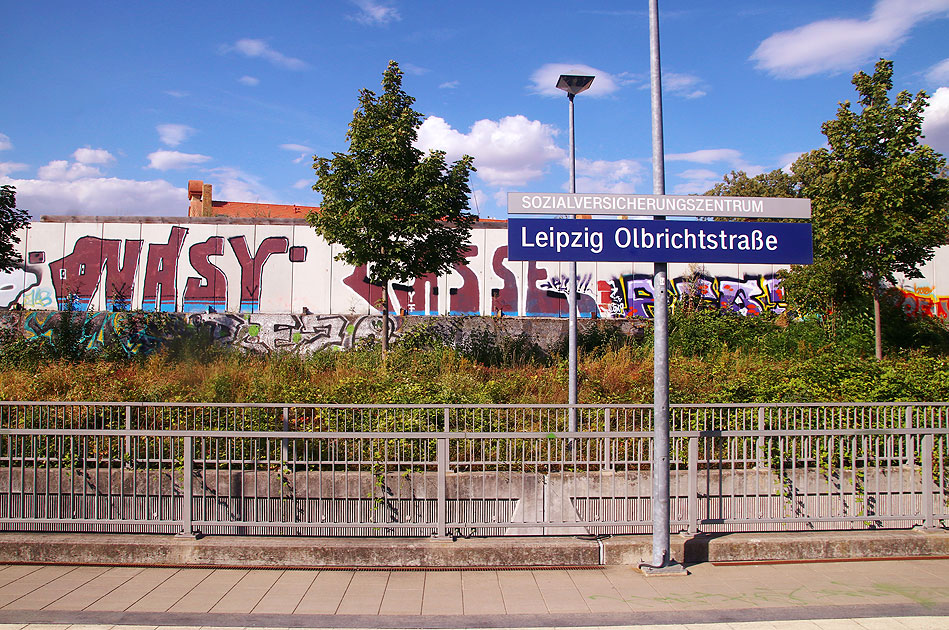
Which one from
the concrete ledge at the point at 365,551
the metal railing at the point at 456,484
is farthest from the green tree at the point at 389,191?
the concrete ledge at the point at 365,551

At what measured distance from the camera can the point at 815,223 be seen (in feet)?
44.9

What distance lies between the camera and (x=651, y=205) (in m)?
6.21

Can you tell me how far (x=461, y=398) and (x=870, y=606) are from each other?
5.83m

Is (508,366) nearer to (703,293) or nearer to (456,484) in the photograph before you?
(703,293)

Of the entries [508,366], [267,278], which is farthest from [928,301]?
[267,278]

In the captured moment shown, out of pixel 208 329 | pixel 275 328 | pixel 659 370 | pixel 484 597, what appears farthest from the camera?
pixel 275 328

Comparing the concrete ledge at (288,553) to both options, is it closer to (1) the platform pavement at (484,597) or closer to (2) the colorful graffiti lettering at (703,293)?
(1) the platform pavement at (484,597)

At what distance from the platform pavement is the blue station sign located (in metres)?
2.86

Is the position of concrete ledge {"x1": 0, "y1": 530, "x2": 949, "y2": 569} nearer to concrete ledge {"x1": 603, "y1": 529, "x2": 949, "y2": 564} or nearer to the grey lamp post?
concrete ledge {"x1": 603, "y1": 529, "x2": 949, "y2": 564}

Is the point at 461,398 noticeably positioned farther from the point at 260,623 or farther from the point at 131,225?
the point at 131,225

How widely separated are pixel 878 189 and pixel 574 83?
6.97 m

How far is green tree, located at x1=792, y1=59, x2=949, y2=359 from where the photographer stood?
1300 cm

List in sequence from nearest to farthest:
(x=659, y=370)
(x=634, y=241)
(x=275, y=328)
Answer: (x=659, y=370), (x=634, y=241), (x=275, y=328)

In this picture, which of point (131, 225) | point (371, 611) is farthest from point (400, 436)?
point (131, 225)
